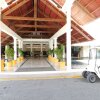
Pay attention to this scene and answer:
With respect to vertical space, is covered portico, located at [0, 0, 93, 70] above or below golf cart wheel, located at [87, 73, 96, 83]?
above

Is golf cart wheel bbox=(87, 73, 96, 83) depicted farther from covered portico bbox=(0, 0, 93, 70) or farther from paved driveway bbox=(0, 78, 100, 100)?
covered portico bbox=(0, 0, 93, 70)

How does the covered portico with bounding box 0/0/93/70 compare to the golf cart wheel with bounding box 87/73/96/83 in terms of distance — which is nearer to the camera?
the golf cart wheel with bounding box 87/73/96/83

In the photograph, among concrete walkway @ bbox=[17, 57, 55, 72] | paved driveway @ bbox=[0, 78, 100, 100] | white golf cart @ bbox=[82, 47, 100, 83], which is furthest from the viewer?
concrete walkway @ bbox=[17, 57, 55, 72]

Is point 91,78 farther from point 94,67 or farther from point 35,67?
point 35,67

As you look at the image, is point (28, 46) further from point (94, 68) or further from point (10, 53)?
point (94, 68)

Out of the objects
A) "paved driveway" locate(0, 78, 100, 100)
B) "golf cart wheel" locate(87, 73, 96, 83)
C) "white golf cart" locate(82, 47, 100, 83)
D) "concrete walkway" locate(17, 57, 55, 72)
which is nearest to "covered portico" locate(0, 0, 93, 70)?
"concrete walkway" locate(17, 57, 55, 72)

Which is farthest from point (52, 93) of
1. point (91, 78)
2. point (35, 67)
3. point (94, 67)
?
point (35, 67)

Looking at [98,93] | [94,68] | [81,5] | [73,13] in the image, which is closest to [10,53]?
[73,13]

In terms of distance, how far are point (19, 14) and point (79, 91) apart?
12243 mm

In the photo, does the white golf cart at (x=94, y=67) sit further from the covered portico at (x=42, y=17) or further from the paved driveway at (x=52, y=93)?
the covered portico at (x=42, y=17)

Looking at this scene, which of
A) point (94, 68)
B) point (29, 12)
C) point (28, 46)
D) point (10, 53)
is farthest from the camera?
point (28, 46)

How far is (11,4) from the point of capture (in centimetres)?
1421

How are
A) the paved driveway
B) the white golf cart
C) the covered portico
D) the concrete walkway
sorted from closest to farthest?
1. the paved driveway
2. the white golf cart
3. the covered portico
4. the concrete walkway

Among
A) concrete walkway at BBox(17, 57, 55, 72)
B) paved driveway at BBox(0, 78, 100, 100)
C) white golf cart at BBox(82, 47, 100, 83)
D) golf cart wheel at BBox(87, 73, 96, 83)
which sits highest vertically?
white golf cart at BBox(82, 47, 100, 83)
